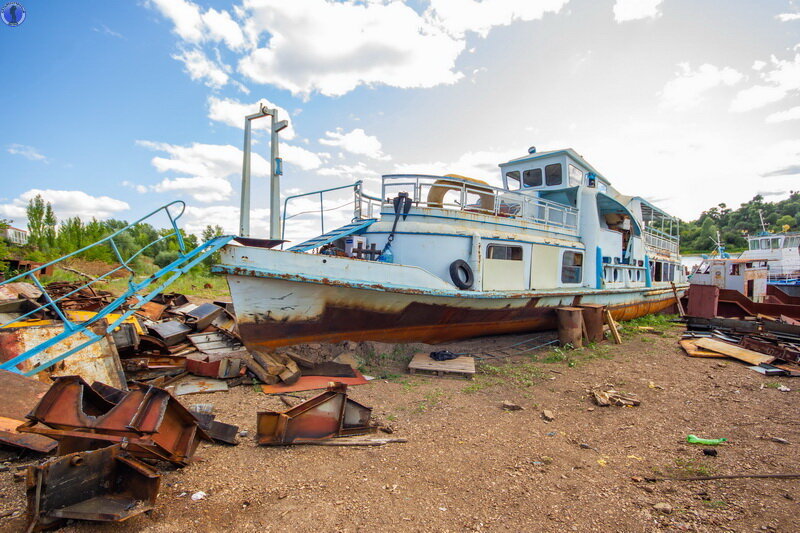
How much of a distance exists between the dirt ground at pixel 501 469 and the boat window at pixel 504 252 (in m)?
3.37

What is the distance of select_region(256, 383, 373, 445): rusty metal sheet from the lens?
4.01 m

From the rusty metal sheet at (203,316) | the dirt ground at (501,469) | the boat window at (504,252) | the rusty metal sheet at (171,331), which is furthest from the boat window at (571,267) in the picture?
the rusty metal sheet at (171,331)

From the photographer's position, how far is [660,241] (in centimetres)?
1723

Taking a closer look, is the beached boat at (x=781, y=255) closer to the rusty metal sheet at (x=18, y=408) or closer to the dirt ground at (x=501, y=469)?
the dirt ground at (x=501, y=469)

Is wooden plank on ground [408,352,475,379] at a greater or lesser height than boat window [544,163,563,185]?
lesser

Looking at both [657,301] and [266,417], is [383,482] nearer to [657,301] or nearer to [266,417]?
[266,417]

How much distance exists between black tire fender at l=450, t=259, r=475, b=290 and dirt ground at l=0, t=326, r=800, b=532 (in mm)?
2481

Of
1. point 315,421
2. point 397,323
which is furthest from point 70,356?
point 397,323

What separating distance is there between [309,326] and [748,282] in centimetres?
2523

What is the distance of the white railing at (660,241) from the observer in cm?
1584

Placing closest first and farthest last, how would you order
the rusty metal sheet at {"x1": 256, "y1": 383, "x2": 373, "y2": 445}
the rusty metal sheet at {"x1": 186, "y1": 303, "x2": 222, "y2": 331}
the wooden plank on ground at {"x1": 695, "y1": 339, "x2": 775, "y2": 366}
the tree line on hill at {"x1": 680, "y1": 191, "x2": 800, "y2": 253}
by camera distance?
the rusty metal sheet at {"x1": 256, "y1": 383, "x2": 373, "y2": 445}
the wooden plank on ground at {"x1": 695, "y1": 339, "x2": 775, "y2": 366}
the rusty metal sheet at {"x1": 186, "y1": 303, "x2": 222, "y2": 331}
the tree line on hill at {"x1": 680, "y1": 191, "x2": 800, "y2": 253}

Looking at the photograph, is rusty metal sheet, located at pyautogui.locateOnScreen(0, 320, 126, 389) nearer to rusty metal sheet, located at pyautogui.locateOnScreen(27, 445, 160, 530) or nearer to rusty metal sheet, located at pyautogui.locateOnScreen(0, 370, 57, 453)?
rusty metal sheet, located at pyautogui.locateOnScreen(0, 370, 57, 453)

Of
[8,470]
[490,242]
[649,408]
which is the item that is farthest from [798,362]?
[8,470]

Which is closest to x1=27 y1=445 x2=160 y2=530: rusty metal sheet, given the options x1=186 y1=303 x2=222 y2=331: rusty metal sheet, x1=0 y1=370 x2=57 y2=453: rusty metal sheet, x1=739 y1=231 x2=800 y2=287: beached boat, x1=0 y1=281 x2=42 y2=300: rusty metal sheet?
x1=0 y1=370 x2=57 y2=453: rusty metal sheet
